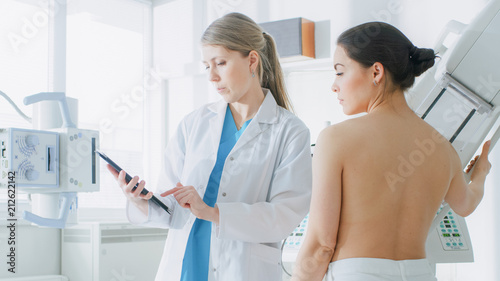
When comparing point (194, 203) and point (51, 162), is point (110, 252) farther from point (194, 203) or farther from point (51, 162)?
point (194, 203)

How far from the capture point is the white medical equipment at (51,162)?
6.40ft

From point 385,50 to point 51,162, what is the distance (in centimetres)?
130

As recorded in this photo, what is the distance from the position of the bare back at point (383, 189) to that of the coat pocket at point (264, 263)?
17.2 inches

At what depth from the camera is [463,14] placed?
10.9ft

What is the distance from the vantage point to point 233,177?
1.68m

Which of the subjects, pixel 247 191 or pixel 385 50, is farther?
pixel 247 191

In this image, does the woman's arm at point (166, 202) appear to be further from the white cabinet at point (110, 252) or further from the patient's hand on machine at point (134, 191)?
the white cabinet at point (110, 252)

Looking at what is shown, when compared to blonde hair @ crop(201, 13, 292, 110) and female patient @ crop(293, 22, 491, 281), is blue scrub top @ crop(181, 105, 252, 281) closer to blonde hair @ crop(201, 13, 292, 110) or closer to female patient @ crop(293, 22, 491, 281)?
blonde hair @ crop(201, 13, 292, 110)

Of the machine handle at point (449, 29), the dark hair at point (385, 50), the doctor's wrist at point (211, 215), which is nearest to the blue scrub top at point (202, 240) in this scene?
the doctor's wrist at point (211, 215)

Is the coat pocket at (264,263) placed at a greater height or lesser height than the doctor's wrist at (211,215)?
lesser

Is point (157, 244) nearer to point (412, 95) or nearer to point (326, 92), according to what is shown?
point (326, 92)

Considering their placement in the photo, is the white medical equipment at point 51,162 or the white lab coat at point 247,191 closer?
the white lab coat at point 247,191

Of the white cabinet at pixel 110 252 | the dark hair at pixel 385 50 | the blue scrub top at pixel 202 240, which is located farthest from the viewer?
the white cabinet at pixel 110 252

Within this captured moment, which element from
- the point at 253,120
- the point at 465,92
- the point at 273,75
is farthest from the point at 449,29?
the point at 253,120
